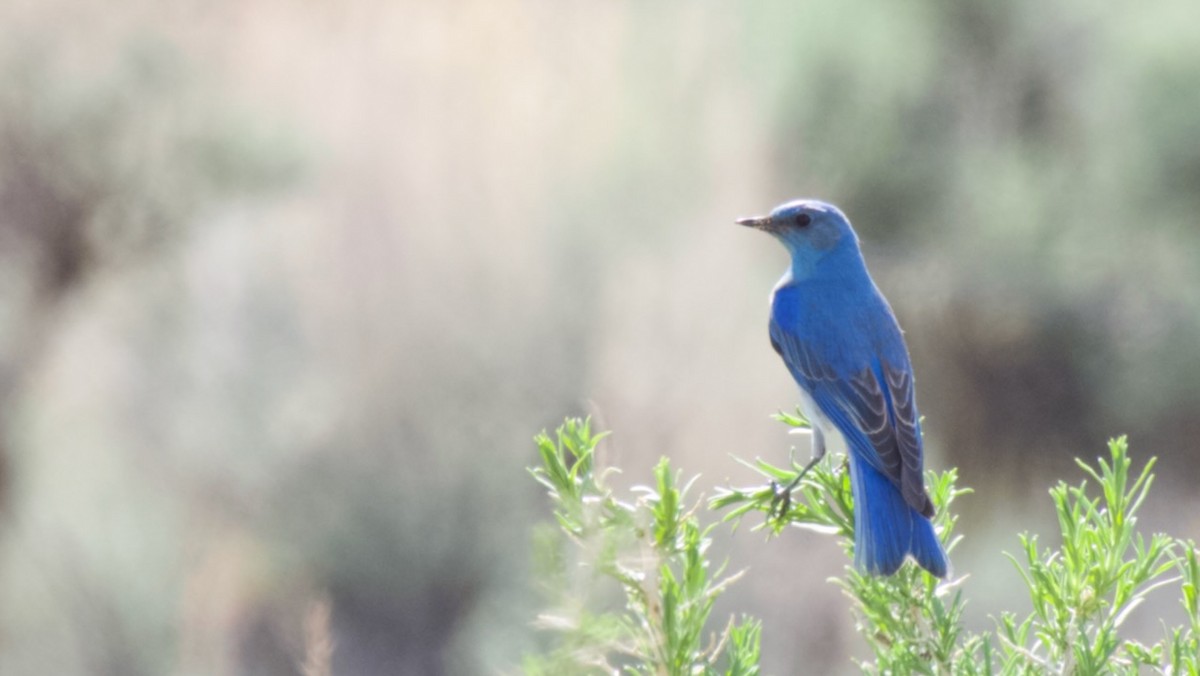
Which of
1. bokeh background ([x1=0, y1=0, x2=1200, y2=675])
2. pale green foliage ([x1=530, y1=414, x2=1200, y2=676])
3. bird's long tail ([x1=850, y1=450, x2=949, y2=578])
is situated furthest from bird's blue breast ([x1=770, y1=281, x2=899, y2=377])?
bokeh background ([x1=0, y1=0, x2=1200, y2=675])

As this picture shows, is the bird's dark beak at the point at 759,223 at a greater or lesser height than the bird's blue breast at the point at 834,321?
greater

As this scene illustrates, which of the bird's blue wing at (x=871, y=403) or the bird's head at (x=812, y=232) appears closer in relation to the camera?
the bird's blue wing at (x=871, y=403)

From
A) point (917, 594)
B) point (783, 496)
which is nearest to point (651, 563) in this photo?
point (917, 594)

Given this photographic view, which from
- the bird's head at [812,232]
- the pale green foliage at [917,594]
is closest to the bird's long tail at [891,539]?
the pale green foliage at [917,594]

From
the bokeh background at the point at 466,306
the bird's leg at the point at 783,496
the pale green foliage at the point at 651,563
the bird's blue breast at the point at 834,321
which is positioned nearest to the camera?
the pale green foliage at the point at 651,563

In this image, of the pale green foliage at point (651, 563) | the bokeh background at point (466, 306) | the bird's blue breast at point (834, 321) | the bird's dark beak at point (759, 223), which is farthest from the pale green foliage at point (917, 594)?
the bokeh background at point (466, 306)

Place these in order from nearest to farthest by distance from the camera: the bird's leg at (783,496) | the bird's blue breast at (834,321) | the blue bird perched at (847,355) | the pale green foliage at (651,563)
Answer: the pale green foliage at (651,563)
the bird's leg at (783,496)
the blue bird perched at (847,355)
the bird's blue breast at (834,321)

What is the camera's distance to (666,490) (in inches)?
47.9

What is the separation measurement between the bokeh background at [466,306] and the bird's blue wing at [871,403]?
4.22 meters

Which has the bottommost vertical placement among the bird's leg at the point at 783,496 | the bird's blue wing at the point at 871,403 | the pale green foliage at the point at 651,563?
the bird's blue wing at the point at 871,403

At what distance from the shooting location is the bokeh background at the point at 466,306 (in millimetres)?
7344

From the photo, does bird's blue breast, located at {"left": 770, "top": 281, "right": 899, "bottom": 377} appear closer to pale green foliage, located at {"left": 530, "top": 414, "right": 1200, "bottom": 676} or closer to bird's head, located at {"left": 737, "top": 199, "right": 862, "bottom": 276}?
bird's head, located at {"left": 737, "top": 199, "right": 862, "bottom": 276}

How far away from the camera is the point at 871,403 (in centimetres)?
249

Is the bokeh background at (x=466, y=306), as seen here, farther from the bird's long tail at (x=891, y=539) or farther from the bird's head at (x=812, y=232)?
the bird's long tail at (x=891, y=539)
